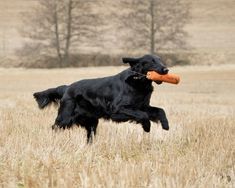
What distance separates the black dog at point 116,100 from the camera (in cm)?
758

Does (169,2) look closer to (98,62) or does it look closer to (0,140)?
(98,62)

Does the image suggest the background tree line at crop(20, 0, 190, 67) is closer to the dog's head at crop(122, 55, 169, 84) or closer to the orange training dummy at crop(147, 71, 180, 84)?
the dog's head at crop(122, 55, 169, 84)

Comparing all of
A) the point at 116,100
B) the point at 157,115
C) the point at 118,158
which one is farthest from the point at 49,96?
the point at 118,158

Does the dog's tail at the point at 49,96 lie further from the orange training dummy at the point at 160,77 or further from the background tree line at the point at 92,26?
the background tree line at the point at 92,26

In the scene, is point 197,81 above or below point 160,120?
below

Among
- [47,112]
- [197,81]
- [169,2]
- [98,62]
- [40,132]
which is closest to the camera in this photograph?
[40,132]

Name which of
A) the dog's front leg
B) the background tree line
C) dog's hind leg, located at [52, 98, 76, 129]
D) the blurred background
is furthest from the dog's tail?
the background tree line

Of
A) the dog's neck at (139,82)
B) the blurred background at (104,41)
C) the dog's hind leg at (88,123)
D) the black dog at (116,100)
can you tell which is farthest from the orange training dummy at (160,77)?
the blurred background at (104,41)

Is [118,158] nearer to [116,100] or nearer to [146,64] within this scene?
[116,100]

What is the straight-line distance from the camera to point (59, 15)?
55969 mm

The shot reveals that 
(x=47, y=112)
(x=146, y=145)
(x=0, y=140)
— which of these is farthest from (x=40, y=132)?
(x=47, y=112)

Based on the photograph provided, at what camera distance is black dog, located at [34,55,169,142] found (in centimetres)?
758

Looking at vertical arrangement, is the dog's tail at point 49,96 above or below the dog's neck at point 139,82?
below

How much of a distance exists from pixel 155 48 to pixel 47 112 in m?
43.8
